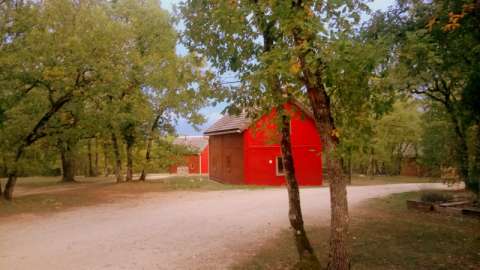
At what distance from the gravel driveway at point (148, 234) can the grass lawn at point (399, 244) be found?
2.63 feet

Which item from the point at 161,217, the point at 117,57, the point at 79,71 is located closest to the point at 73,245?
the point at 161,217

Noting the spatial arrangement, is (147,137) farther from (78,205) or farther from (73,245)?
(73,245)

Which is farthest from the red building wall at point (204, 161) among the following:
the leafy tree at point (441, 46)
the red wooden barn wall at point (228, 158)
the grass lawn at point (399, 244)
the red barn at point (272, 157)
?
the leafy tree at point (441, 46)

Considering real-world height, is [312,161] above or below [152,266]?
above

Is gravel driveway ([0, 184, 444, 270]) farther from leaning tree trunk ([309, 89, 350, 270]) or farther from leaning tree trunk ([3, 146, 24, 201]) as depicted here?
leaning tree trunk ([3, 146, 24, 201])

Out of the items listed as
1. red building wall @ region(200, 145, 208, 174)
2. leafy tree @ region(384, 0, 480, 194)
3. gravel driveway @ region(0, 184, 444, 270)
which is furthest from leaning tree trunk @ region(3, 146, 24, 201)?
red building wall @ region(200, 145, 208, 174)

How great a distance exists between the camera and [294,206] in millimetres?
7590

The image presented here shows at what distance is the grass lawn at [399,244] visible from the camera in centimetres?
758

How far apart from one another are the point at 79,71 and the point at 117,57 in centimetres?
216

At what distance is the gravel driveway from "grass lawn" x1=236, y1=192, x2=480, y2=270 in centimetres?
80

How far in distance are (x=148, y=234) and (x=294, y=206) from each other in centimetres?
484

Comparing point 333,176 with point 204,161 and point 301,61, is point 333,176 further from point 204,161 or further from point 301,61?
point 204,161

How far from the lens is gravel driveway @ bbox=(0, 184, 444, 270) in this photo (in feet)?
26.5

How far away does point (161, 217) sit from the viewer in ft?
44.8
